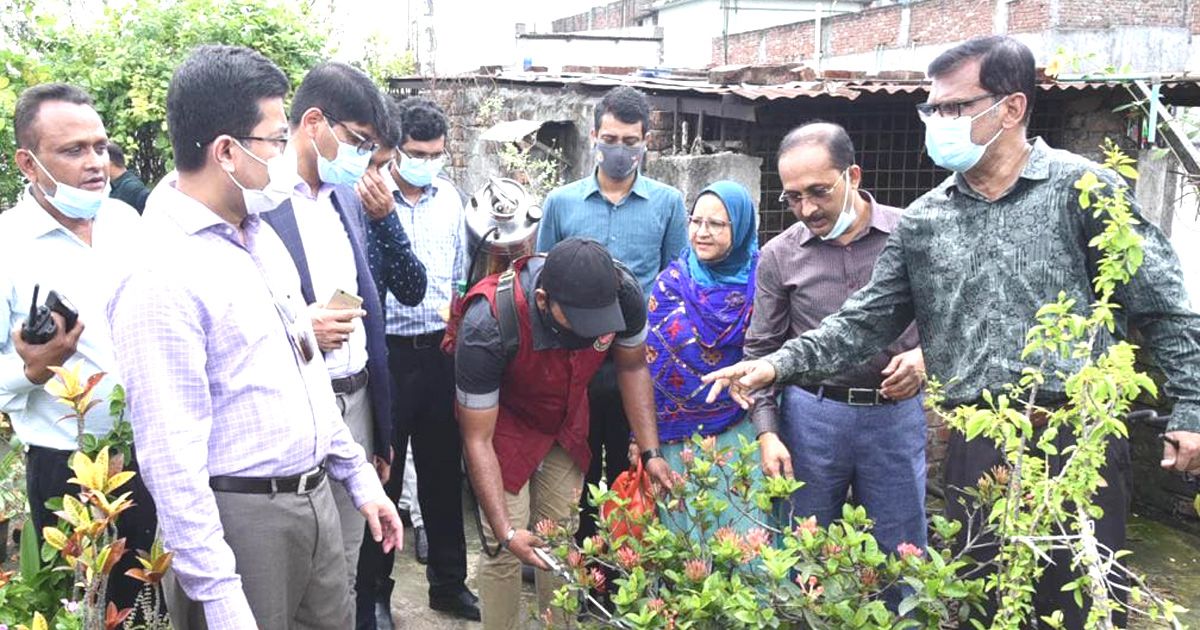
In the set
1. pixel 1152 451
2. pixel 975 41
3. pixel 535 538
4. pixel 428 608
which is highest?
pixel 975 41

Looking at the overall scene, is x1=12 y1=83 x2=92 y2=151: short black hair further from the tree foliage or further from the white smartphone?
the tree foliage

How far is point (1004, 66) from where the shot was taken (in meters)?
2.87

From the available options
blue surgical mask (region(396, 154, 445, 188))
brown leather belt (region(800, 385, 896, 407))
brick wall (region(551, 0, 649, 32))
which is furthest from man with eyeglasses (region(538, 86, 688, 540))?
brick wall (region(551, 0, 649, 32))

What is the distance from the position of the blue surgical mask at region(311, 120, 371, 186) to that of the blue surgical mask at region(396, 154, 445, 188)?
864 millimetres

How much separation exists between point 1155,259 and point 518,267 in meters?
1.86

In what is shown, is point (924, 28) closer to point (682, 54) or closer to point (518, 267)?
point (682, 54)

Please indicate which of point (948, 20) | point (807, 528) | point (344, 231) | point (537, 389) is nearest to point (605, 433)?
point (537, 389)

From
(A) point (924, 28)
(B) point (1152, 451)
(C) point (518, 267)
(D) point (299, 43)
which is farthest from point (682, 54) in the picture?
(C) point (518, 267)

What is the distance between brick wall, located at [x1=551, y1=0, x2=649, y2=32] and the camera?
93.8 ft

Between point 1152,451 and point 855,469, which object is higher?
point 855,469

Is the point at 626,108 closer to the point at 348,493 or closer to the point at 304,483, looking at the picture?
the point at 348,493

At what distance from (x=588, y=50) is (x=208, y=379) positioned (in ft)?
46.9

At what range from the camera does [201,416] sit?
2.13 meters

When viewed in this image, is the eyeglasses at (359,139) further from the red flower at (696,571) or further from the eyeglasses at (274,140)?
the red flower at (696,571)
